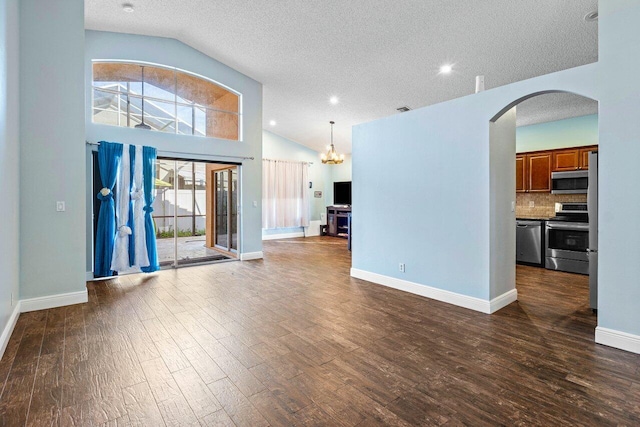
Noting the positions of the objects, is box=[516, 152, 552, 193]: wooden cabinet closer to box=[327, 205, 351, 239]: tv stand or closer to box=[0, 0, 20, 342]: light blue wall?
box=[327, 205, 351, 239]: tv stand

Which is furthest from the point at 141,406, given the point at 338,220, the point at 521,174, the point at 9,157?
the point at 338,220

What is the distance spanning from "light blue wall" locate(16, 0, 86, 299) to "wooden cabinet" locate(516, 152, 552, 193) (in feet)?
23.8

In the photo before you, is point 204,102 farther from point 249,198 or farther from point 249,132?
point 249,198

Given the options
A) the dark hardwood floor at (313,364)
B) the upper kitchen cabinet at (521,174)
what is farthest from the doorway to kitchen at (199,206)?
the upper kitchen cabinet at (521,174)

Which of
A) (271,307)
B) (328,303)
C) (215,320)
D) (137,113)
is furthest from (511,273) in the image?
(137,113)

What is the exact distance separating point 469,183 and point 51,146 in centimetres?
471

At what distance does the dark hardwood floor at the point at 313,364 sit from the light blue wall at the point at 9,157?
51cm

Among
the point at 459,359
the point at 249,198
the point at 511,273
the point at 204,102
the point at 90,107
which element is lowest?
the point at 459,359

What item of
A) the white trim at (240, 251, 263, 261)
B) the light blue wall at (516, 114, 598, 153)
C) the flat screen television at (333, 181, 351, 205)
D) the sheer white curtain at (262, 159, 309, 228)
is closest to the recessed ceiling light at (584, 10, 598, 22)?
the light blue wall at (516, 114, 598, 153)

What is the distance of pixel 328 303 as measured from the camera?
3.75 meters

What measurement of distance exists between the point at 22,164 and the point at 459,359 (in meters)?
4.67

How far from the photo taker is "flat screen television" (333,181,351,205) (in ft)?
34.2

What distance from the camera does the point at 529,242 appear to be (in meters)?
5.74

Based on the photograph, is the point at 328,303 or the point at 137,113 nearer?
the point at 328,303
